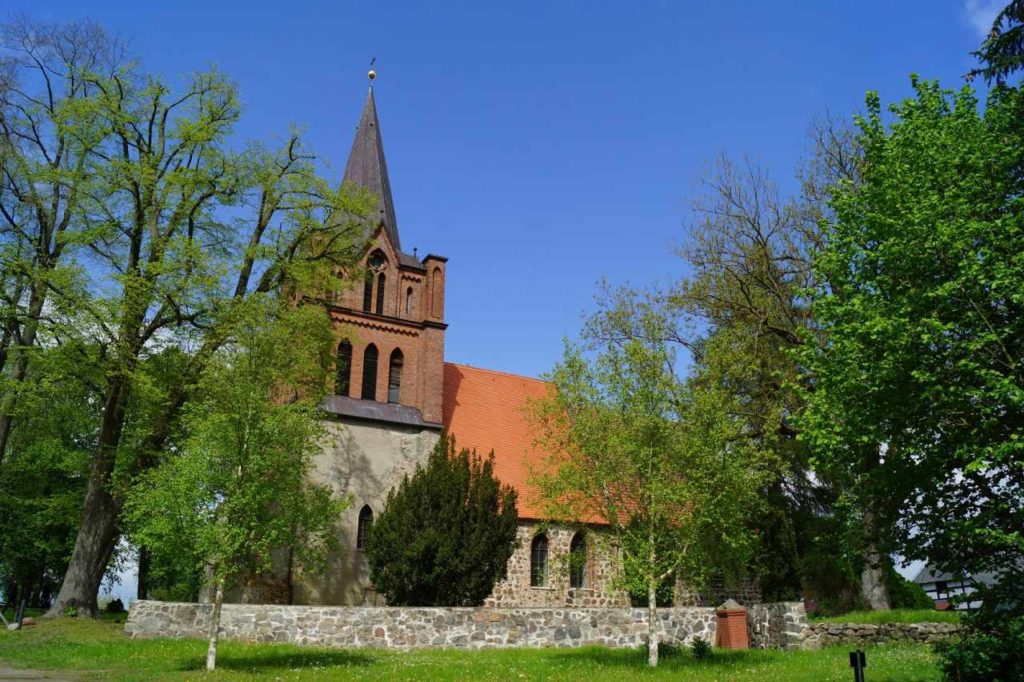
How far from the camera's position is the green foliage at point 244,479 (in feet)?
48.5

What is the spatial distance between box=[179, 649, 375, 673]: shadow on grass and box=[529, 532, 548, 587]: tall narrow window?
1062 cm

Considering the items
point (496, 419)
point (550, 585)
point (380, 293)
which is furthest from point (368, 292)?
point (550, 585)

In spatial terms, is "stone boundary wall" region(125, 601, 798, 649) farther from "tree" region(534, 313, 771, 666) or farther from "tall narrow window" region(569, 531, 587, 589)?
"tall narrow window" region(569, 531, 587, 589)

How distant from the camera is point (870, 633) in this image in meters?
18.8

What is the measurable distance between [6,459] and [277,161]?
20611mm

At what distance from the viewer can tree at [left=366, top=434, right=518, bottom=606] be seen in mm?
22250

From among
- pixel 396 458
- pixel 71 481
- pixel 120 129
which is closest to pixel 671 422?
pixel 396 458

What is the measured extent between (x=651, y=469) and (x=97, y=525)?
1495 centimetres

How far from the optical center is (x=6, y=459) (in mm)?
34531

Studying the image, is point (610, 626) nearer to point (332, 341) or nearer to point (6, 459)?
point (332, 341)

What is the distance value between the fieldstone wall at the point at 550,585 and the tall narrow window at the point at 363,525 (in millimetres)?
4382

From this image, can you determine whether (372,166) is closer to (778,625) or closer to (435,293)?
(435,293)

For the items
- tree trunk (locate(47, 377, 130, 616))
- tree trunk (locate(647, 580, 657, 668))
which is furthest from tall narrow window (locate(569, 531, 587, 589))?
tree trunk (locate(47, 377, 130, 616))

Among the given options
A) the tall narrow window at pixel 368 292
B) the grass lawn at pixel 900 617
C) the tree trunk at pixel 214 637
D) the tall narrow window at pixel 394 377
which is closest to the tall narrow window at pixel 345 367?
the tall narrow window at pixel 394 377
